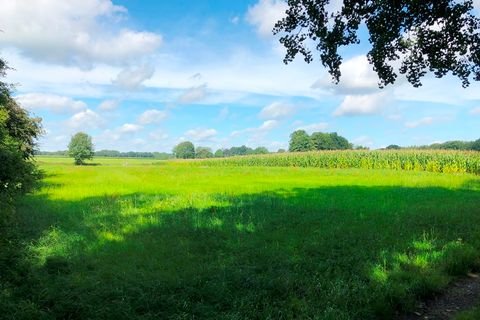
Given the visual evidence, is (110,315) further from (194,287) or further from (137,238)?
(137,238)

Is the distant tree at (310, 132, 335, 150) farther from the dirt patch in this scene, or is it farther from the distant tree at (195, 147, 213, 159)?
the dirt patch

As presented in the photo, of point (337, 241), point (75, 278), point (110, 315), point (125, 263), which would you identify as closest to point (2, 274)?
point (75, 278)

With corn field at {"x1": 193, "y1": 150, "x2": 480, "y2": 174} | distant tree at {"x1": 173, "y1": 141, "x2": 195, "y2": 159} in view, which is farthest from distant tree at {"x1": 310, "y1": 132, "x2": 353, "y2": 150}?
corn field at {"x1": 193, "y1": 150, "x2": 480, "y2": 174}

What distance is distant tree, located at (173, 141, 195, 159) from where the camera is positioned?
153 meters

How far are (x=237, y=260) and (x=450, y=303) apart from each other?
4.20 m

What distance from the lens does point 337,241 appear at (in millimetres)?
9953

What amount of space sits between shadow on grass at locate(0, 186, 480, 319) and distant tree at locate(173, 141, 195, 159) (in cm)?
13838

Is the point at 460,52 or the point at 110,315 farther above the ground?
the point at 460,52

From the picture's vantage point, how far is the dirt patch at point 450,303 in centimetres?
632

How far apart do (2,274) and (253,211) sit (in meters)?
9.22

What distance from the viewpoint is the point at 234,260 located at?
339 inches

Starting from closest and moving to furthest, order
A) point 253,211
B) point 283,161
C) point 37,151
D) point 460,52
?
1. point 460,52
2. point 253,211
3. point 37,151
4. point 283,161

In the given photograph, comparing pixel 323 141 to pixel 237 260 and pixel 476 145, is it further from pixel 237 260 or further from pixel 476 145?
pixel 237 260

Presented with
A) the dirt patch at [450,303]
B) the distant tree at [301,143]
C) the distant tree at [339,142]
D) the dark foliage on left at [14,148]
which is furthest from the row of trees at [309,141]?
the dirt patch at [450,303]
